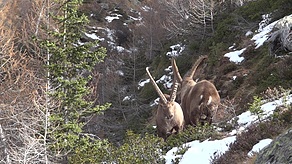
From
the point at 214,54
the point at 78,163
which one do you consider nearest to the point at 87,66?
the point at 78,163

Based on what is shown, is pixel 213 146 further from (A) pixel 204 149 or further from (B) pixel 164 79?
(B) pixel 164 79

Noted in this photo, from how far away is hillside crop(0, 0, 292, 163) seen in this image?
267 inches

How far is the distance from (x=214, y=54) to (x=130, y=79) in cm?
1426

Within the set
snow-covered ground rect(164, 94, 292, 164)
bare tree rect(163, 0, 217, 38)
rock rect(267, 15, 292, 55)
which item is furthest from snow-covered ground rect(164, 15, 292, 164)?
bare tree rect(163, 0, 217, 38)

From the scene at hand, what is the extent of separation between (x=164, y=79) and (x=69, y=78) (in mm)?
11160

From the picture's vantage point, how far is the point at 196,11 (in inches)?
943

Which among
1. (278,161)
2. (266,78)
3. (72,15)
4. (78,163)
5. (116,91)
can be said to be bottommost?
(116,91)

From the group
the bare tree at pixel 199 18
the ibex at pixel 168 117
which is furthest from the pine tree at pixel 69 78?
the bare tree at pixel 199 18

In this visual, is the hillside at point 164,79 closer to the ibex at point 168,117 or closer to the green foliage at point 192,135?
the green foliage at point 192,135

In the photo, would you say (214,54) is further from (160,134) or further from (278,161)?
(278,161)

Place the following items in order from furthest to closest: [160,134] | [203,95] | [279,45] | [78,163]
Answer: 1. [279,45]
2. [160,134]
3. [203,95]
4. [78,163]

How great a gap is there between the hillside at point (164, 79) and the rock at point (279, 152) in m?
1.03

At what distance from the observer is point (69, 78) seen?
1405 centimetres

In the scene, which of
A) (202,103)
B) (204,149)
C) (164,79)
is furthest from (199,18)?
(204,149)
